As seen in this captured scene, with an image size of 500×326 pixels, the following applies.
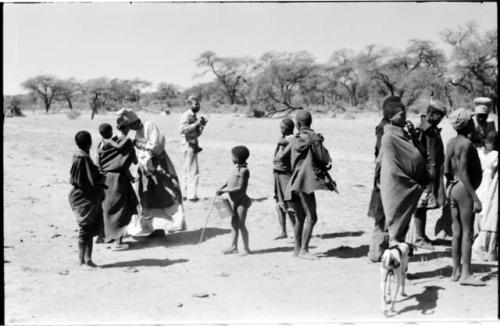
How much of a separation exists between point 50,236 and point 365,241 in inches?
148

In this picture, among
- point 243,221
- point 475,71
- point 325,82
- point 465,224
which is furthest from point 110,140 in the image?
point 325,82

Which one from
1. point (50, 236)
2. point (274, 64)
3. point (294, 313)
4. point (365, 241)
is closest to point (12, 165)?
point (50, 236)

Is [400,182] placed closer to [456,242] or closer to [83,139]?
[456,242]

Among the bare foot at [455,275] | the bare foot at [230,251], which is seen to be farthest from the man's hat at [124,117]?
the bare foot at [455,275]

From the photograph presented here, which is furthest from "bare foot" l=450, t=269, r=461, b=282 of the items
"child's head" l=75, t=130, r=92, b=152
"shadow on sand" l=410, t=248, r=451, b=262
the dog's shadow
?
"child's head" l=75, t=130, r=92, b=152

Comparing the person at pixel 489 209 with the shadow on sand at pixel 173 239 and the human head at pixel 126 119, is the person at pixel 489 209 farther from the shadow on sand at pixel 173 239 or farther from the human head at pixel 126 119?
the human head at pixel 126 119

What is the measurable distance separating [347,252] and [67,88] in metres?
31.4

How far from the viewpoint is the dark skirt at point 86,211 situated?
6172 millimetres

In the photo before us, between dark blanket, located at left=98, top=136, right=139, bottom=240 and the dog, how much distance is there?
3.16 meters

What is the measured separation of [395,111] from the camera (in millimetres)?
5375

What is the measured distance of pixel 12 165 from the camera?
13516 millimetres

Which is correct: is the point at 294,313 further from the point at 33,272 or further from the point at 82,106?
the point at 82,106

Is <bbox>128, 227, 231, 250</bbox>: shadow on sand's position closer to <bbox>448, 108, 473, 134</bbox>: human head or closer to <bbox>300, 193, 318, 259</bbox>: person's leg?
<bbox>300, 193, 318, 259</bbox>: person's leg

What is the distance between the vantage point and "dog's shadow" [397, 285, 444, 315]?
501cm
